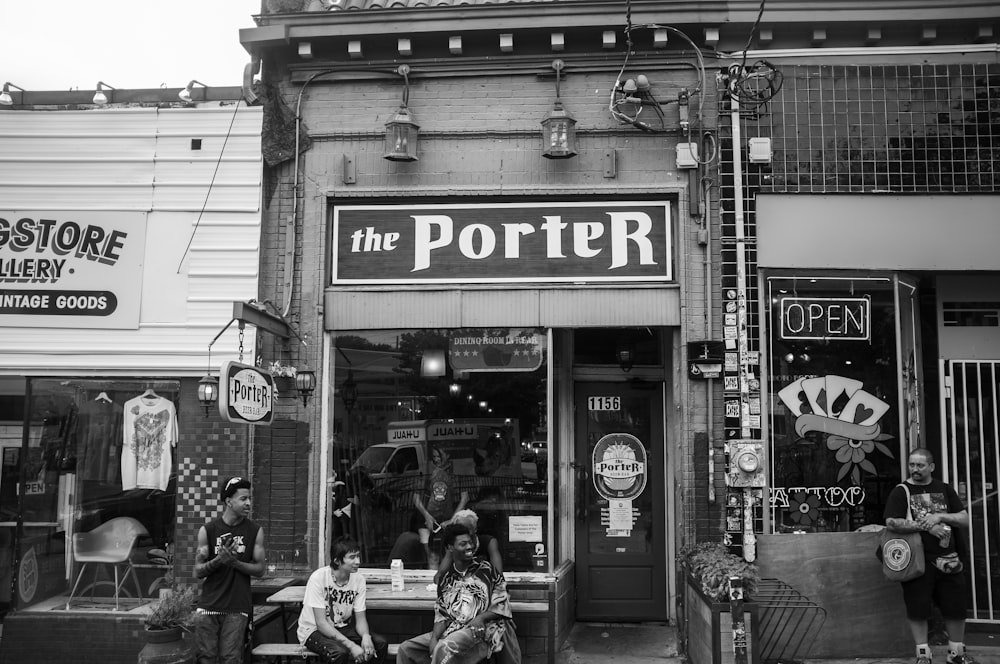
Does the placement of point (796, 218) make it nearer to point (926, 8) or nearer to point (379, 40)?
point (926, 8)

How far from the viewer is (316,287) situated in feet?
27.6

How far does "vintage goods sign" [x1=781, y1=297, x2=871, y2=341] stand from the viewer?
27.3ft

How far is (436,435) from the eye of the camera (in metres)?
8.38

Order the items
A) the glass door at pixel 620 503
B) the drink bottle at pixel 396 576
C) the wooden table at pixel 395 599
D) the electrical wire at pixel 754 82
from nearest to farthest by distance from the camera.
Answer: the wooden table at pixel 395 599, the drink bottle at pixel 396 576, the electrical wire at pixel 754 82, the glass door at pixel 620 503

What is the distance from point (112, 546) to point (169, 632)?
215 cm

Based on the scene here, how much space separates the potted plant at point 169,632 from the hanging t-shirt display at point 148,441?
183 centimetres

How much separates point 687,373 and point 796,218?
1.89m

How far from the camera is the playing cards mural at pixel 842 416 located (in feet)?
26.9

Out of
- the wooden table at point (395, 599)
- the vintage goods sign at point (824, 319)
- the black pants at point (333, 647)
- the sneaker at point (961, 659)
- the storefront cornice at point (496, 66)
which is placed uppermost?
the storefront cornice at point (496, 66)

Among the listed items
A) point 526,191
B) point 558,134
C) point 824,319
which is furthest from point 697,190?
point 824,319

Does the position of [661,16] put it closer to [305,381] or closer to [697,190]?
[697,190]

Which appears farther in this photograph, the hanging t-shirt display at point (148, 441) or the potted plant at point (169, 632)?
the hanging t-shirt display at point (148, 441)

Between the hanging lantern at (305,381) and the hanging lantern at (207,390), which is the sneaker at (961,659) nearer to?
the hanging lantern at (305,381)

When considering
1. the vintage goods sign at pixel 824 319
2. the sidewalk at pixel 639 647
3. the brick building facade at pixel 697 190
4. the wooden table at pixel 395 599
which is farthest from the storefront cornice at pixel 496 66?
the sidewalk at pixel 639 647
